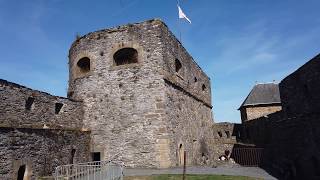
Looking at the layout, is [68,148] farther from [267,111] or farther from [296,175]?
[267,111]

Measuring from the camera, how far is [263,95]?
3319 centimetres

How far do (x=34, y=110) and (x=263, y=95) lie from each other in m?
25.4

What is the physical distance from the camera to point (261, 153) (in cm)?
1894

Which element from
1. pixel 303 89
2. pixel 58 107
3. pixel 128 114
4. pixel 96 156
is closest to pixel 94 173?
pixel 128 114

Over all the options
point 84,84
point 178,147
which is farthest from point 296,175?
point 84,84

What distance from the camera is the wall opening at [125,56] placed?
17359 mm

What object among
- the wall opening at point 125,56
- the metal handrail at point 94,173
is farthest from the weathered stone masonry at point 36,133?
the wall opening at point 125,56

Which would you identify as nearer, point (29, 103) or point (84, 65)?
point (29, 103)

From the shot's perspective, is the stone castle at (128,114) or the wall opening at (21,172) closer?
the wall opening at (21,172)

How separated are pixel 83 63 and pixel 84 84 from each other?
163 cm

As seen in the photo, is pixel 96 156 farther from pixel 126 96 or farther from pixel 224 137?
pixel 224 137

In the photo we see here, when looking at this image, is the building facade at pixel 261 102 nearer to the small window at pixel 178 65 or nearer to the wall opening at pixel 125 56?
the small window at pixel 178 65

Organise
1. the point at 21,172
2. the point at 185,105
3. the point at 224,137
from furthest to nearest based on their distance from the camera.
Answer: the point at 224,137 < the point at 185,105 < the point at 21,172

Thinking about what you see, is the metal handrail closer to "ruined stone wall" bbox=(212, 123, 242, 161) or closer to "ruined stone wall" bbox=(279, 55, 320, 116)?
"ruined stone wall" bbox=(279, 55, 320, 116)
